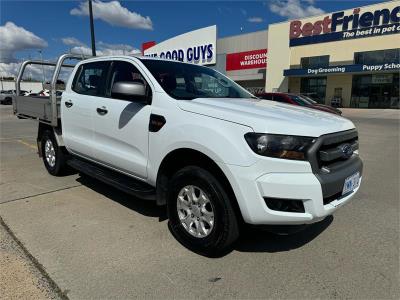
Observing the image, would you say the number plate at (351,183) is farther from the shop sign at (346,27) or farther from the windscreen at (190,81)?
the shop sign at (346,27)

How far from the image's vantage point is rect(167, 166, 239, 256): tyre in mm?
2975

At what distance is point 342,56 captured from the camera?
34.4 metres

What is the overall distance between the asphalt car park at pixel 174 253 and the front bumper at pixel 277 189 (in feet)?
1.78

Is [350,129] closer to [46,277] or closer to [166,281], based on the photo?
[166,281]

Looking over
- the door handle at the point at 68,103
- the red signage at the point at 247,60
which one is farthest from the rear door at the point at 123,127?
the red signage at the point at 247,60

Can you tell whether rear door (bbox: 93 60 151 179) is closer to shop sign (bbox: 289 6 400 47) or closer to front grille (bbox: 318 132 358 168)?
front grille (bbox: 318 132 358 168)

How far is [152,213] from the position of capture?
4324 millimetres

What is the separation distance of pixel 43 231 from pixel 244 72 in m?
41.8

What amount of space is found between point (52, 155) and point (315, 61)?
116 ft

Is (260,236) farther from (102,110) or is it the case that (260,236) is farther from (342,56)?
(342,56)

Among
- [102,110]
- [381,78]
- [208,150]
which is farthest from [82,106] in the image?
[381,78]

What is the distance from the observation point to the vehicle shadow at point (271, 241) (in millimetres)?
3443

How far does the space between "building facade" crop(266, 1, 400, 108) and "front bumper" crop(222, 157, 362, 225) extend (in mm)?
32704

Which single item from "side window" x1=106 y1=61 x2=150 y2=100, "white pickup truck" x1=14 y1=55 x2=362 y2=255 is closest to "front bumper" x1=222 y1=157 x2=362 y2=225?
"white pickup truck" x1=14 y1=55 x2=362 y2=255
